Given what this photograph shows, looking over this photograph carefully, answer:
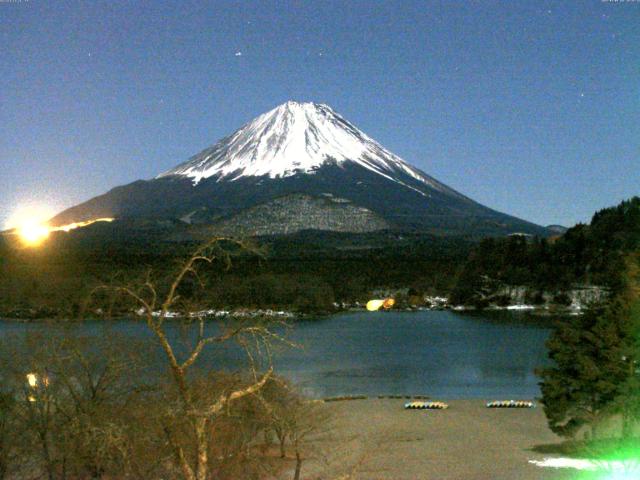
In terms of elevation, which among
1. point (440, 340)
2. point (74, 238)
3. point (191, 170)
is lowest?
point (440, 340)

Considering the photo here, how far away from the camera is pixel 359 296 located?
9675cm

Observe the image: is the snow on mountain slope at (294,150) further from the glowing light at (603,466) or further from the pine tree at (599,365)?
the pine tree at (599,365)

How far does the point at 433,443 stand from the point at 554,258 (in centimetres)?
7750

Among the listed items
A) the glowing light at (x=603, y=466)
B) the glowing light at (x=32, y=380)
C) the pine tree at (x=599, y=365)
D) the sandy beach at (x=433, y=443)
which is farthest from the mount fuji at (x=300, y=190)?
the glowing light at (x=32, y=380)

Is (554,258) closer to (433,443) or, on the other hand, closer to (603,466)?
(433,443)

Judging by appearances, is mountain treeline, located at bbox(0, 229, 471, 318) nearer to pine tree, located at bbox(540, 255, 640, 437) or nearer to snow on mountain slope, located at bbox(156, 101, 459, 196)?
snow on mountain slope, located at bbox(156, 101, 459, 196)

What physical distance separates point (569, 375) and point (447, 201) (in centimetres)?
14065

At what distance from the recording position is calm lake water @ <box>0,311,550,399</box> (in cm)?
3353

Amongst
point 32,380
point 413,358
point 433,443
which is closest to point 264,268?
point 413,358

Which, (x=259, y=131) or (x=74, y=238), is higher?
(x=259, y=131)

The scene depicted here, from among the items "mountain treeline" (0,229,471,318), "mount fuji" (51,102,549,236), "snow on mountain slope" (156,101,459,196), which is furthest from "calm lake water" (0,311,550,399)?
"snow on mountain slope" (156,101,459,196)

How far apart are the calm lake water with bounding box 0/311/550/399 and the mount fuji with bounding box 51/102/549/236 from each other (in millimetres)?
57289

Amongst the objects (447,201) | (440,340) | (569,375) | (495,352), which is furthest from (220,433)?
(447,201)

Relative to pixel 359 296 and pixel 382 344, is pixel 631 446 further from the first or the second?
pixel 359 296
